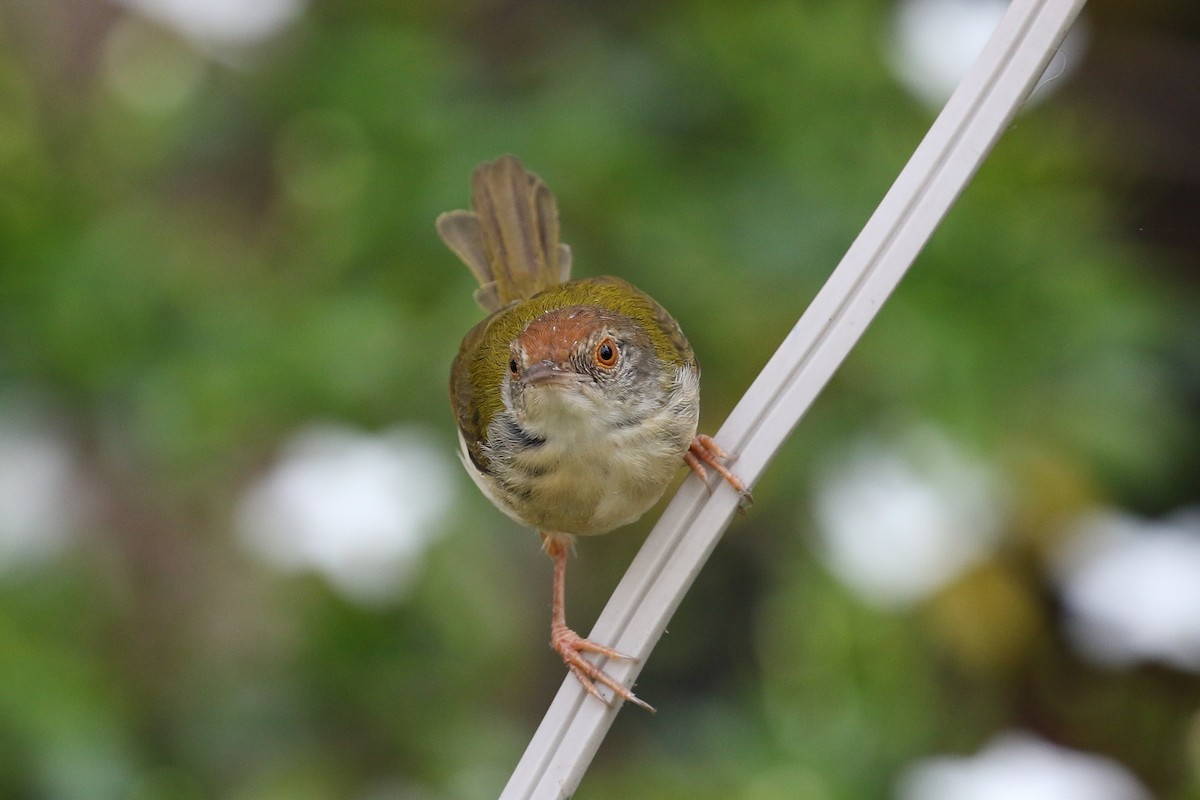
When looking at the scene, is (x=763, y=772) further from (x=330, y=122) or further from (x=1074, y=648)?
(x=330, y=122)

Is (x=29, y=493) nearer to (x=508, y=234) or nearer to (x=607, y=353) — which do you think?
(x=508, y=234)

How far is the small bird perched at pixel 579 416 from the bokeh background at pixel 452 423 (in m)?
0.63

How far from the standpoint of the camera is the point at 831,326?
151 cm

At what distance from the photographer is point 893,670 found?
3268mm

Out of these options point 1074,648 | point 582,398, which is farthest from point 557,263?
point 1074,648

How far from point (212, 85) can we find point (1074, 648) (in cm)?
304

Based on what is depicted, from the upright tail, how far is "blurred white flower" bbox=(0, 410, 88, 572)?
A: 1.27 m

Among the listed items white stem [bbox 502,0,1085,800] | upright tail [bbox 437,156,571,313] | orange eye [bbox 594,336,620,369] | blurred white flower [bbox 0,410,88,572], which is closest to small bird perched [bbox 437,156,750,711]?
orange eye [bbox 594,336,620,369]

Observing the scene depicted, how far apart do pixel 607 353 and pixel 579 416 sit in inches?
5.0

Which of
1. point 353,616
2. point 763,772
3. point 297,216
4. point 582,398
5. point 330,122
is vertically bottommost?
point 353,616

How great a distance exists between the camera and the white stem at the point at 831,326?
146 cm

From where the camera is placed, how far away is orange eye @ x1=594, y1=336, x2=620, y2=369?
7.75ft

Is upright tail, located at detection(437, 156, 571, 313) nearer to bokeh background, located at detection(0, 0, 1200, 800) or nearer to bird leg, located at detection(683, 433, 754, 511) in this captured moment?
bokeh background, located at detection(0, 0, 1200, 800)

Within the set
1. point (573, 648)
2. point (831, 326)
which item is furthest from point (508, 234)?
point (831, 326)
